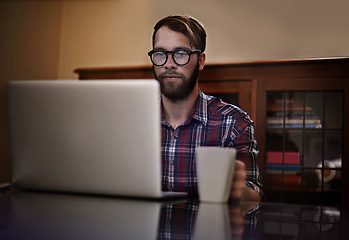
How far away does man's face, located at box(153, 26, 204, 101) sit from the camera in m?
1.62

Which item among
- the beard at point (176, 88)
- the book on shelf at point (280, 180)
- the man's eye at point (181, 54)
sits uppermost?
the man's eye at point (181, 54)

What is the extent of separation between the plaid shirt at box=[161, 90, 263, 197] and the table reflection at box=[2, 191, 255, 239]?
0.64 m

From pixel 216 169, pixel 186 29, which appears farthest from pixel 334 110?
pixel 216 169

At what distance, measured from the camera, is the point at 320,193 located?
2.45 metres

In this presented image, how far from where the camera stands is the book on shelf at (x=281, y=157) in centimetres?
249

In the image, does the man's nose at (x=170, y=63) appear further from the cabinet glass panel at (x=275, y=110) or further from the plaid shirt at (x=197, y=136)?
the cabinet glass panel at (x=275, y=110)

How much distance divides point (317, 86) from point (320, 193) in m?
0.62

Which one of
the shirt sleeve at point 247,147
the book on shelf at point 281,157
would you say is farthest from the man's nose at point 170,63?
the book on shelf at point 281,157

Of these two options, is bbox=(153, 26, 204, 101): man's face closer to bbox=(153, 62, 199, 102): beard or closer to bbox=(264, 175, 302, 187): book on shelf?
bbox=(153, 62, 199, 102): beard

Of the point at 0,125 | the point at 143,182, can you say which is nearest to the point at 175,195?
the point at 143,182

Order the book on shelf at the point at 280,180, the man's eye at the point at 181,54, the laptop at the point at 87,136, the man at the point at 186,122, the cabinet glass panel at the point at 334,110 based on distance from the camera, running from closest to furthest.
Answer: the laptop at the point at 87,136 → the man at the point at 186,122 → the man's eye at the point at 181,54 → the cabinet glass panel at the point at 334,110 → the book on shelf at the point at 280,180

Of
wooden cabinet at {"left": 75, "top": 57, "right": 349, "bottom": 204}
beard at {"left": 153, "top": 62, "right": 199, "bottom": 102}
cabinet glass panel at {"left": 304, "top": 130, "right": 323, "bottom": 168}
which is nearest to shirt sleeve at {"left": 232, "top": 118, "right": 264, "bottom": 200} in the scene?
beard at {"left": 153, "top": 62, "right": 199, "bottom": 102}

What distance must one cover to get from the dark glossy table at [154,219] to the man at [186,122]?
1.76ft

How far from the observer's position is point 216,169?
0.74 metres
